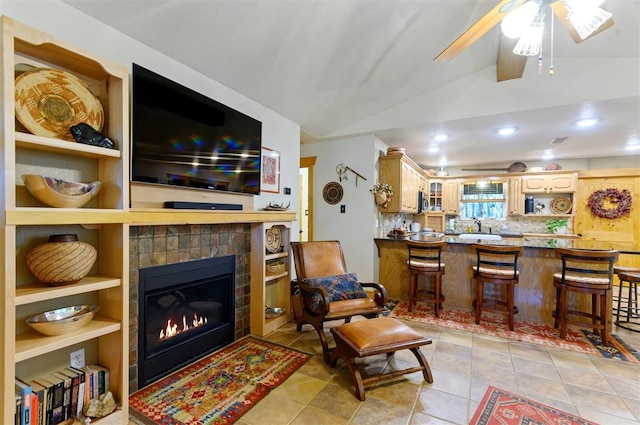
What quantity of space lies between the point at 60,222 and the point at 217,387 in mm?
1533

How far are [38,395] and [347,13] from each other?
127 inches

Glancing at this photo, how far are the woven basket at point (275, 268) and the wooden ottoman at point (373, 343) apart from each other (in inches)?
47.3

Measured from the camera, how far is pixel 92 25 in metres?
1.86

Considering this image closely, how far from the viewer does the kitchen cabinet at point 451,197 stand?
714 centimetres

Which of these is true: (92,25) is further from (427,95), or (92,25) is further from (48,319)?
(427,95)

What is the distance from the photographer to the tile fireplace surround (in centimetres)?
210

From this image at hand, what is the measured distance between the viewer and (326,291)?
113 inches

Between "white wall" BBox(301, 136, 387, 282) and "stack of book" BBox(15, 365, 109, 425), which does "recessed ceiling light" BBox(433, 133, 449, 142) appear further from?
"stack of book" BBox(15, 365, 109, 425)

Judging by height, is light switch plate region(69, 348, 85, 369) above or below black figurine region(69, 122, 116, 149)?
below

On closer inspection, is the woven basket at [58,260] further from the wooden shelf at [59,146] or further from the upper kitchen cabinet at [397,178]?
the upper kitchen cabinet at [397,178]

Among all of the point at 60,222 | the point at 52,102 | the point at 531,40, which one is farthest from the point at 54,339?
the point at 531,40

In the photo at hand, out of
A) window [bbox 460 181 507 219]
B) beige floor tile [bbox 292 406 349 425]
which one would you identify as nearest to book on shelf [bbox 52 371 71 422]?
beige floor tile [bbox 292 406 349 425]

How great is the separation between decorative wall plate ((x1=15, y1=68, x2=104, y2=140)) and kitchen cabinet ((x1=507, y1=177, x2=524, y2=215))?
7.40 metres

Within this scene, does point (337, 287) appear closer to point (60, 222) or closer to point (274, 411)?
point (274, 411)
